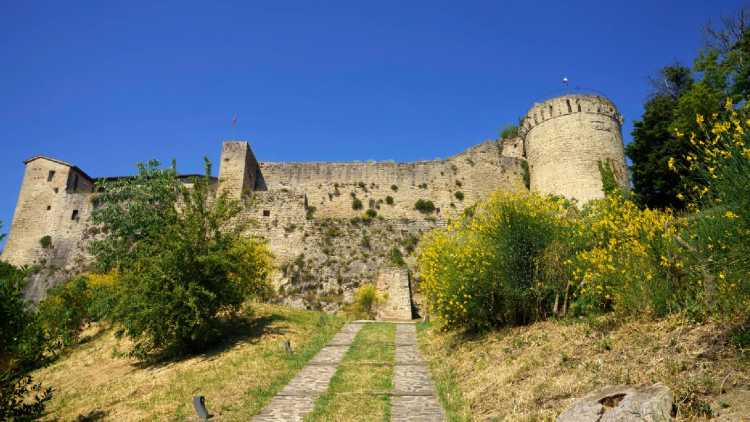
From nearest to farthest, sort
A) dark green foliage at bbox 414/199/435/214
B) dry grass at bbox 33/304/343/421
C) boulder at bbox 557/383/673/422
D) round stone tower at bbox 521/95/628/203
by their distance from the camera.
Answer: boulder at bbox 557/383/673/422 → dry grass at bbox 33/304/343/421 → round stone tower at bbox 521/95/628/203 → dark green foliage at bbox 414/199/435/214

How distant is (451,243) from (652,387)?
225 inches

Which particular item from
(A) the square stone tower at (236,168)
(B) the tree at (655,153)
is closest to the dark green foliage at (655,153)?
(B) the tree at (655,153)

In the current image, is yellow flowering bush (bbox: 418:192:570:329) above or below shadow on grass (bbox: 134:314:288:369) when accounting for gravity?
above

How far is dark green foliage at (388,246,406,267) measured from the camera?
22027 millimetres

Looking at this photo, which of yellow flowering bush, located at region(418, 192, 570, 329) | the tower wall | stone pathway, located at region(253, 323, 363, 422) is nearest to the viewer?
stone pathway, located at region(253, 323, 363, 422)

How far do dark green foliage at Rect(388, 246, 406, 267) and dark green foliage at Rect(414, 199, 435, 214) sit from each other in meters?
6.93

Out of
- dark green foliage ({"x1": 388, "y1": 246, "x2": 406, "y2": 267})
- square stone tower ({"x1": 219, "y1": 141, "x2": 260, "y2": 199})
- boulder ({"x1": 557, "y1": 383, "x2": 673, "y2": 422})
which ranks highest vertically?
square stone tower ({"x1": 219, "y1": 141, "x2": 260, "y2": 199})

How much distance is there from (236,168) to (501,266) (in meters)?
21.3

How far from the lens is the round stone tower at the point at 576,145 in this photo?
26938 mm

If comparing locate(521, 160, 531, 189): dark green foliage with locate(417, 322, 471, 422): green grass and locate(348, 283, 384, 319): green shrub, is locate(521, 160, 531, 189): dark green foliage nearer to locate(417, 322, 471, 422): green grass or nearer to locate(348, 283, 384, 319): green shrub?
locate(348, 283, 384, 319): green shrub

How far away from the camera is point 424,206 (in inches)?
1186

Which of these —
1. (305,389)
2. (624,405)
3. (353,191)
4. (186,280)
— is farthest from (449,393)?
(353,191)

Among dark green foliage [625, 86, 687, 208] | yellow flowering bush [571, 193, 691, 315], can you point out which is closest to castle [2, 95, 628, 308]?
dark green foliage [625, 86, 687, 208]

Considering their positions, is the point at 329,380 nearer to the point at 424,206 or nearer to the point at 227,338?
the point at 227,338
